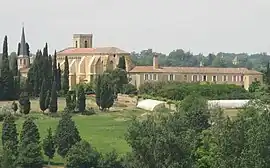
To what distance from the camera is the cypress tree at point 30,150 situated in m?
36.4

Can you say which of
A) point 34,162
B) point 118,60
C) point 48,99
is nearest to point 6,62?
point 48,99

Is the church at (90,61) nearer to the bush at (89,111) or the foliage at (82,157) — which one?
the bush at (89,111)

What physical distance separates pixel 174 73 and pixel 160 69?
54.4 inches

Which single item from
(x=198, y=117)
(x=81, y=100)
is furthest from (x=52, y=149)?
(x=81, y=100)

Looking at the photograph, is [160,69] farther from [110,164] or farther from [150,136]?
[150,136]

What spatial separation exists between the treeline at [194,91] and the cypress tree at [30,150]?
24115mm

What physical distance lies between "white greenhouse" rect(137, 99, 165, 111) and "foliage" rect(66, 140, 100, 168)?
21.0 m

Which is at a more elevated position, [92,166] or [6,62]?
[6,62]

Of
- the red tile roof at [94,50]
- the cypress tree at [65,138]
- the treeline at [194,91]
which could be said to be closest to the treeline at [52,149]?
the cypress tree at [65,138]

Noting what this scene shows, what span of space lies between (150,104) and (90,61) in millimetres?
17513

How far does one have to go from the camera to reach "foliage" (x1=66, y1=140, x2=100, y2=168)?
36.5 metres

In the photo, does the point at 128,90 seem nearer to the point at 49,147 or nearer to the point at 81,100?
the point at 81,100

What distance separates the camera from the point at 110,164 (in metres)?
36.2

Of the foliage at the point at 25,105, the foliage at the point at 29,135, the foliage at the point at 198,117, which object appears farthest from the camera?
the foliage at the point at 25,105
